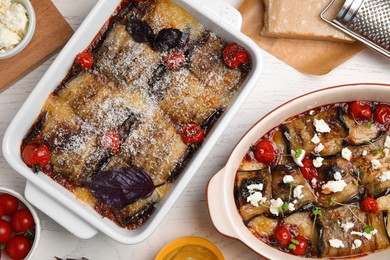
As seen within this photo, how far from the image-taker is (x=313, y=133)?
3.81 meters

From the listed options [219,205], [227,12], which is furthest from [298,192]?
[227,12]

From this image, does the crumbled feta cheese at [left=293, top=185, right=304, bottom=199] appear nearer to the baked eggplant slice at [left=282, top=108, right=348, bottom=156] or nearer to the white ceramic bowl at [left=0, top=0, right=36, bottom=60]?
the baked eggplant slice at [left=282, top=108, right=348, bottom=156]

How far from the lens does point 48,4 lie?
12.8 ft

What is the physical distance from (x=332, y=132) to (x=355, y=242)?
0.68 metres

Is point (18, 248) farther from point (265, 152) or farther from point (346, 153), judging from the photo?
point (346, 153)

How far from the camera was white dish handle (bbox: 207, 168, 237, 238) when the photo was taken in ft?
11.8

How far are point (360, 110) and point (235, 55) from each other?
84 centimetres

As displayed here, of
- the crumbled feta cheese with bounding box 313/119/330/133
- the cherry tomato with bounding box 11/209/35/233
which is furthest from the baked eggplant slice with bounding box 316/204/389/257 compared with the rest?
the cherry tomato with bounding box 11/209/35/233

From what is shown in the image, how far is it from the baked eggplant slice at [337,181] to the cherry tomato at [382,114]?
0.33m

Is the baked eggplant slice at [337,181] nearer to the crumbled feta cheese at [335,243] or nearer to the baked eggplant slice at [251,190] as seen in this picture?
the crumbled feta cheese at [335,243]

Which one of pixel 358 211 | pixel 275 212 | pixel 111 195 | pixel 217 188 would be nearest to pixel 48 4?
pixel 111 195

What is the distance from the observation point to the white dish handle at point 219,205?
3590 millimetres

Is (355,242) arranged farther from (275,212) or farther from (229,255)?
(229,255)

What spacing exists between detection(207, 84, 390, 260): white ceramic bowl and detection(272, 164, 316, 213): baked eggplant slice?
247 millimetres
